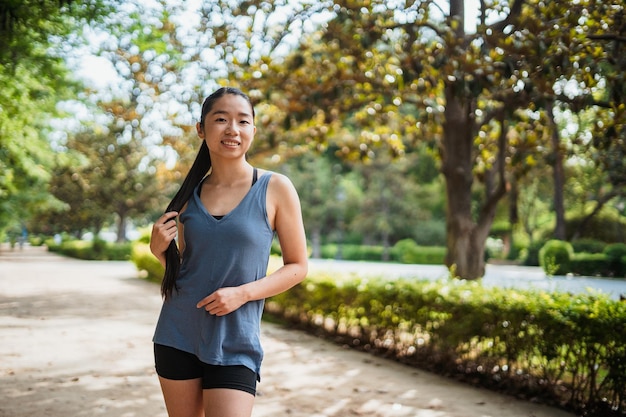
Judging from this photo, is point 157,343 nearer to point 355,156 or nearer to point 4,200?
point 355,156

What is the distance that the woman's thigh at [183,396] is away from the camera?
6.81 ft

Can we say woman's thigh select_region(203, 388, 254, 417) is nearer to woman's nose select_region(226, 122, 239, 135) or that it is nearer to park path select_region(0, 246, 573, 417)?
woman's nose select_region(226, 122, 239, 135)

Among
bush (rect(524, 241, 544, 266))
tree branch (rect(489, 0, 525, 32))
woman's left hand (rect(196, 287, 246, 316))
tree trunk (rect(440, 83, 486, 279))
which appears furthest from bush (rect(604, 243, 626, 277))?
woman's left hand (rect(196, 287, 246, 316))

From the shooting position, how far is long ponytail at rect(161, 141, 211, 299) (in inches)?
85.6

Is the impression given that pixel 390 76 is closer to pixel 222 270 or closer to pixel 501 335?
pixel 501 335

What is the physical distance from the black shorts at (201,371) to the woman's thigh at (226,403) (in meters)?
0.02

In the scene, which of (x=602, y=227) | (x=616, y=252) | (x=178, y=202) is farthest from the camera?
(x=602, y=227)

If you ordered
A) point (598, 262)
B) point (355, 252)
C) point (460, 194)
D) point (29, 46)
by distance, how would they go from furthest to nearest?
point (355, 252) → point (598, 262) → point (460, 194) → point (29, 46)

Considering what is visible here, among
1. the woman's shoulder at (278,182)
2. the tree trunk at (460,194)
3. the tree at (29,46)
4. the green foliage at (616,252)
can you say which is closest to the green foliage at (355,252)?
the green foliage at (616,252)

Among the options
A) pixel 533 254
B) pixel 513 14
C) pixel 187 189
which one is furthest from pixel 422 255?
pixel 187 189

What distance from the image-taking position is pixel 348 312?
30.0 feet

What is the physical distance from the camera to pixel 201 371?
2.10 metres

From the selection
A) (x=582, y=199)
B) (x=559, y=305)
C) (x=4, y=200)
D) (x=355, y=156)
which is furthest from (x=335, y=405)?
(x=582, y=199)

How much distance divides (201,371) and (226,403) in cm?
19
